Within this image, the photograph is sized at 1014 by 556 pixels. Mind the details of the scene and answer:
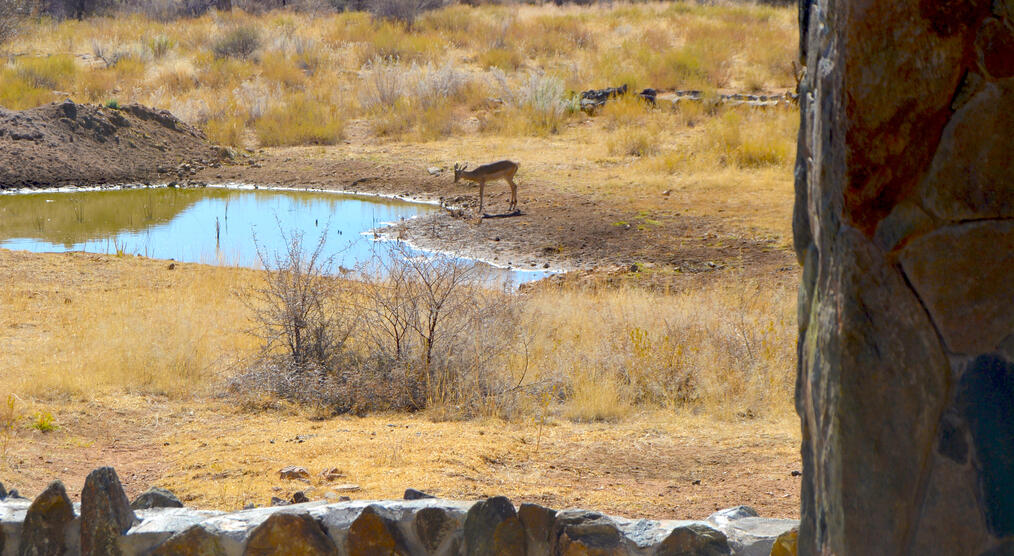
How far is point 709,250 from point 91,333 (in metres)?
8.30

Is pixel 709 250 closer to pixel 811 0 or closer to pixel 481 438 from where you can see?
pixel 481 438

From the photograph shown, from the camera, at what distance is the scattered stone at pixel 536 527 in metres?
3.62

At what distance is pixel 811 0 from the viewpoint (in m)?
2.52

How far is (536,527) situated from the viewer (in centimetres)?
363

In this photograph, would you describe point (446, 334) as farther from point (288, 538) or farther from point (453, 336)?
point (288, 538)

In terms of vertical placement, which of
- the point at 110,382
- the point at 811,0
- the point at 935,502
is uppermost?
the point at 811,0

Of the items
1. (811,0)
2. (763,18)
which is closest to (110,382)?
(811,0)

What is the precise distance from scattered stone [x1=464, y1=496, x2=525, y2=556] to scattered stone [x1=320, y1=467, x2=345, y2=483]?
1.96 meters

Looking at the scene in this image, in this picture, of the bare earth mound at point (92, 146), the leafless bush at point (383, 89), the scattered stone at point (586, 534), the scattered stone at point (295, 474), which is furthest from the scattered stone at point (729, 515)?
the leafless bush at point (383, 89)

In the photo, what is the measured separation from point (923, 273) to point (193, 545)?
2.80m

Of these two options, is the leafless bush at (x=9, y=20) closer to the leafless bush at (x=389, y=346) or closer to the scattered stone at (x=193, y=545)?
the leafless bush at (x=389, y=346)

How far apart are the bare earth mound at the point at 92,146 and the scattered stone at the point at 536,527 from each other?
64.7 feet

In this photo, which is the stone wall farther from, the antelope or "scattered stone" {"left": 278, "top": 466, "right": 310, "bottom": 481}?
the antelope

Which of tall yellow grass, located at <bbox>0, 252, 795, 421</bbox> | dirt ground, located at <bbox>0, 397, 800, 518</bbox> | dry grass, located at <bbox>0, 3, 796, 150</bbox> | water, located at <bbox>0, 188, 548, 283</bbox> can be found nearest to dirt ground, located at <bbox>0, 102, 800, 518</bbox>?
dirt ground, located at <bbox>0, 397, 800, 518</bbox>
